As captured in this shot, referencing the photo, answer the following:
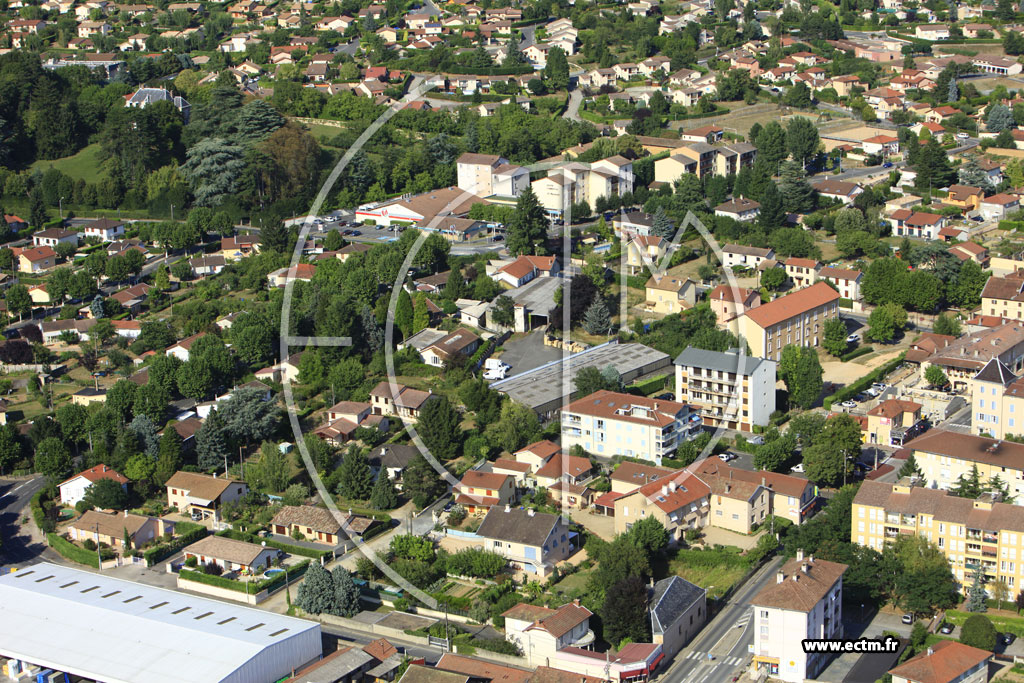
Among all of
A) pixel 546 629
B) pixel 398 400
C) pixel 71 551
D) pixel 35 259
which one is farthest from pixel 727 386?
pixel 35 259

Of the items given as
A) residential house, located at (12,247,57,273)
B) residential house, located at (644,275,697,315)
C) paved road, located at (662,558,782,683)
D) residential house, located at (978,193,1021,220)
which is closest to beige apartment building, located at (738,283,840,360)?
residential house, located at (644,275,697,315)

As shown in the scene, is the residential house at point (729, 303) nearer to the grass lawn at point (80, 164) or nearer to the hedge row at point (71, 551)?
the hedge row at point (71, 551)

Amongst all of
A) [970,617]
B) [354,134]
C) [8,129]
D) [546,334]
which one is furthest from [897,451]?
[8,129]

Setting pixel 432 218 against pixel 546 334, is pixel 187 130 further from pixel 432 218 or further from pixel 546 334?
pixel 546 334

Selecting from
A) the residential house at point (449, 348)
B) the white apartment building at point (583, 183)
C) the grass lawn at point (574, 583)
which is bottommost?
the grass lawn at point (574, 583)

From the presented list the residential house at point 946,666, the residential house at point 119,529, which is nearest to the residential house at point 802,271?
the residential house at point 946,666
